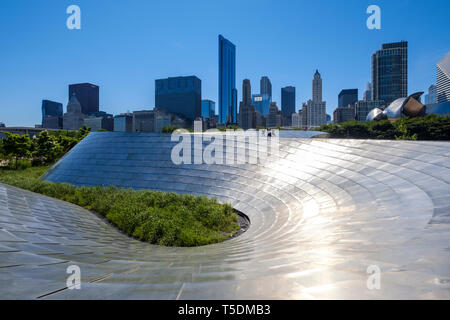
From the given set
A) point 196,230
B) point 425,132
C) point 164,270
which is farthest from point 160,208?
Result: point 425,132

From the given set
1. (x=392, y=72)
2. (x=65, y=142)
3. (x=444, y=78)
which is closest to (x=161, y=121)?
(x=65, y=142)

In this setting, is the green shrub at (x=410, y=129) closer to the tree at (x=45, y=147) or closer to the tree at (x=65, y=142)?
the tree at (x=45, y=147)

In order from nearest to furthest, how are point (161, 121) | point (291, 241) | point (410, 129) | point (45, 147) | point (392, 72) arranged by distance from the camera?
point (291, 241) → point (45, 147) → point (410, 129) → point (161, 121) → point (392, 72)

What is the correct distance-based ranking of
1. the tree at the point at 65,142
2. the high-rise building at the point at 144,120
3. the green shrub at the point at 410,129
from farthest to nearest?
the high-rise building at the point at 144,120 < the green shrub at the point at 410,129 < the tree at the point at 65,142

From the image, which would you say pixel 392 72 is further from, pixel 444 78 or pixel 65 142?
pixel 65 142

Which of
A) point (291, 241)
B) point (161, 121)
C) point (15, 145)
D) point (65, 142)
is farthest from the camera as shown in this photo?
point (161, 121)

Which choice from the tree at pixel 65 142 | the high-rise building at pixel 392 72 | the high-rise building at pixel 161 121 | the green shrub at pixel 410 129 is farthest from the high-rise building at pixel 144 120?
the high-rise building at pixel 392 72
